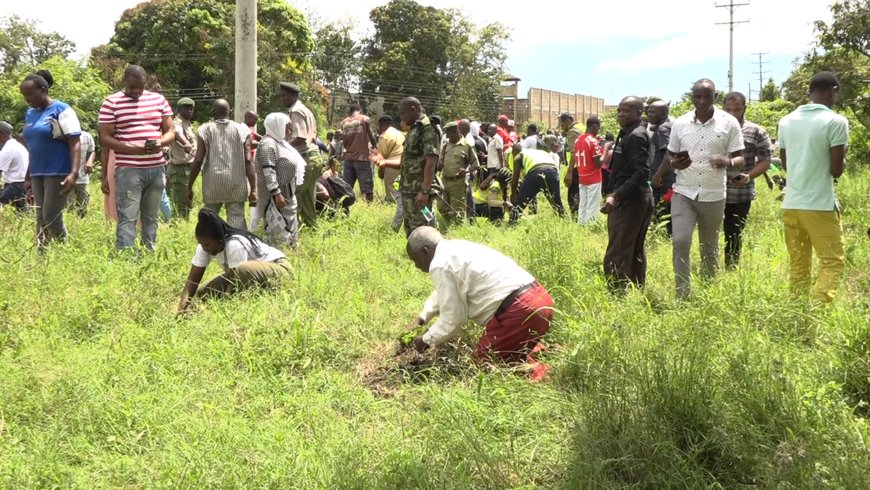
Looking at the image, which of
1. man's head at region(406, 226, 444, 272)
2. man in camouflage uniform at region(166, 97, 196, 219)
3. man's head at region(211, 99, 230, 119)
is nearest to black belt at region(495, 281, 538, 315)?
man's head at region(406, 226, 444, 272)

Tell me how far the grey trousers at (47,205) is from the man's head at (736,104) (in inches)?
237

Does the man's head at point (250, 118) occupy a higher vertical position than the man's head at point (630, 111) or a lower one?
higher

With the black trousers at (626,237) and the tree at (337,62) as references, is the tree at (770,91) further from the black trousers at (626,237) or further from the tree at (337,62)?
the black trousers at (626,237)

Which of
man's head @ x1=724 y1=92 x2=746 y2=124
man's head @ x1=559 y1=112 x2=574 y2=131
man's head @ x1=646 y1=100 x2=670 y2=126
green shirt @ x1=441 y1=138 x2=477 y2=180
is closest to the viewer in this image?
man's head @ x1=724 y1=92 x2=746 y2=124

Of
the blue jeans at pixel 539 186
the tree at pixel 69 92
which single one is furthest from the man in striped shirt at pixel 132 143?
the tree at pixel 69 92

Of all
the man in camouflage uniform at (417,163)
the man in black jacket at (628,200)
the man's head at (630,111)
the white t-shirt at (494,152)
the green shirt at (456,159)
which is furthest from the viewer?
the white t-shirt at (494,152)

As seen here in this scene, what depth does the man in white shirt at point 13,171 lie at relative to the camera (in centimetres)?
899

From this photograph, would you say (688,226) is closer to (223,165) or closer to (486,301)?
(486,301)

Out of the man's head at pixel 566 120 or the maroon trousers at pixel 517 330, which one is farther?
the man's head at pixel 566 120

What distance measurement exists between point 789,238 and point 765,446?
2.83 meters

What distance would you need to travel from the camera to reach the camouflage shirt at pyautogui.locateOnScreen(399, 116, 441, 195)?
695 centimetres

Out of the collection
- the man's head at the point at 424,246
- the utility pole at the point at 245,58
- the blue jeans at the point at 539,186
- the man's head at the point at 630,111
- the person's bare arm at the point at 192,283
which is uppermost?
the utility pole at the point at 245,58

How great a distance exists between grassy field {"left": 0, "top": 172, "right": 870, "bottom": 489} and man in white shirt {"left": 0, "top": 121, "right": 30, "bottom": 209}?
13.2 feet

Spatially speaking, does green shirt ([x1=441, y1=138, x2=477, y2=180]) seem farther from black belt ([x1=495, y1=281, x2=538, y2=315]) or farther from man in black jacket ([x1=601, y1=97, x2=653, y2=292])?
black belt ([x1=495, y1=281, x2=538, y2=315])
